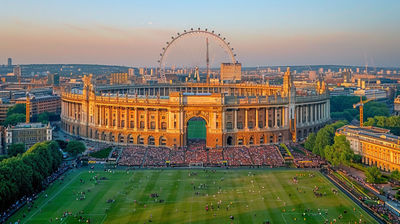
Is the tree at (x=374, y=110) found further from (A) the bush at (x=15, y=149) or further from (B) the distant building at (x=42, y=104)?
(B) the distant building at (x=42, y=104)

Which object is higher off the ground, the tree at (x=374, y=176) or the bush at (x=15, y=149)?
the bush at (x=15, y=149)

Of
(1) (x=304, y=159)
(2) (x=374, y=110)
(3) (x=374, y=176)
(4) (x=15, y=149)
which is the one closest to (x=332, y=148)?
(1) (x=304, y=159)

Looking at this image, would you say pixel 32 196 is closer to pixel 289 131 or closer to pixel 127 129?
pixel 127 129

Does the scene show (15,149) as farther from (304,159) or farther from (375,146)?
(375,146)

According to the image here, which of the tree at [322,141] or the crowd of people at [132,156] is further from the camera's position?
the tree at [322,141]

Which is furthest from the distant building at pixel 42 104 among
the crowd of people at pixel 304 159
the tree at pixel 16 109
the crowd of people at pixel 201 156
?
the crowd of people at pixel 304 159

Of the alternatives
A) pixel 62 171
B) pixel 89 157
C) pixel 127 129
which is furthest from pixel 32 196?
pixel 127 129

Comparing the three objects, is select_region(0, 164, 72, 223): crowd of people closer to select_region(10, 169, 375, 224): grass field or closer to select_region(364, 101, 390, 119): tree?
select_region(10, 169, 375, 224): grass field
